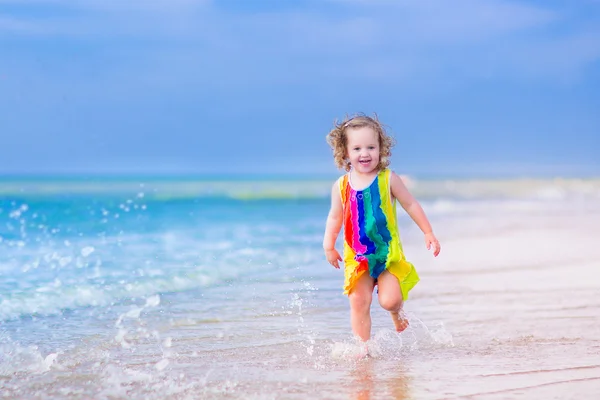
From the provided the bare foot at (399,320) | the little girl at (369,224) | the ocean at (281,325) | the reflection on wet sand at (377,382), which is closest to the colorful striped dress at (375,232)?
the little girl at (369,224)

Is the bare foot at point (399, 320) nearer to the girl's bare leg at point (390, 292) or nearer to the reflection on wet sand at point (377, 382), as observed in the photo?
the girl's bare leg at point (390, 292)

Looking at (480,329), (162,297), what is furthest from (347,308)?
(162,297)

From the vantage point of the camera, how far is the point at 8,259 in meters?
10.2

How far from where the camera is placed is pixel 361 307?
519 cm

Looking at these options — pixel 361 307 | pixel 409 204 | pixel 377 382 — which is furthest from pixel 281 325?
pixel 377 382

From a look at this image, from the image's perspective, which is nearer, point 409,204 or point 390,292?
point 390,292

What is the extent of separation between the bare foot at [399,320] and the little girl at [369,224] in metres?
0.01

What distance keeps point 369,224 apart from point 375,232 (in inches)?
2.4

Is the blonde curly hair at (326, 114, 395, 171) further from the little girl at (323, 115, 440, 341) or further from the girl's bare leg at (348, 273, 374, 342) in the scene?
the girl's bare leg at (348, 273, 374, 342)

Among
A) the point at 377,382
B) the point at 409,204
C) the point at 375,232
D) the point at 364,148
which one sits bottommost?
the point at 377,382

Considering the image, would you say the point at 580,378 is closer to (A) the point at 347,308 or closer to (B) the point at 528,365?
(B) the point at 528,365

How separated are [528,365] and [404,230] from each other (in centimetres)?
1038

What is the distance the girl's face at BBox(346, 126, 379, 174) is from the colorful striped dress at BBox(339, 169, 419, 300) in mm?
90

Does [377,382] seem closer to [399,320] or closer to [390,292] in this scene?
[390,292]
